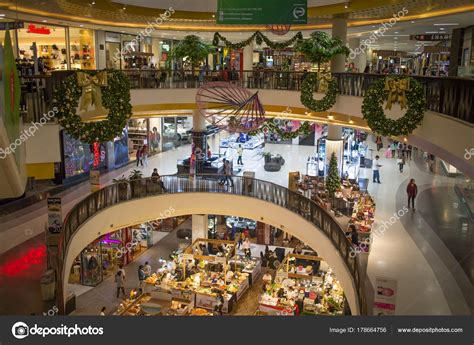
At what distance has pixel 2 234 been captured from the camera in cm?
1434

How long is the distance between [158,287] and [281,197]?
5.04 m

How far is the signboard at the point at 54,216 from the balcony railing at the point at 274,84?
2114mm

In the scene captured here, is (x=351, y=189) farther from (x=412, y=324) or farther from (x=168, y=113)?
(x=412, y=324)

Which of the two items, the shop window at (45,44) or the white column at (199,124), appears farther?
the white column at (199,124)

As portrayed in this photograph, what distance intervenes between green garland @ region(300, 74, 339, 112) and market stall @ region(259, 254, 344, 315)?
5.15 meters

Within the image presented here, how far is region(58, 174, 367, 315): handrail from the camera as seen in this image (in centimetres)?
1173

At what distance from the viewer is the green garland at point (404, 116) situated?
10.5 meters

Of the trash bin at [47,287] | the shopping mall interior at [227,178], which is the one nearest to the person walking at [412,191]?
the shopping mall interior at [227,178]

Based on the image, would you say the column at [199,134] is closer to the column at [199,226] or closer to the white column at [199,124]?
the white column at [199,124]

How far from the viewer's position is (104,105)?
1258cm

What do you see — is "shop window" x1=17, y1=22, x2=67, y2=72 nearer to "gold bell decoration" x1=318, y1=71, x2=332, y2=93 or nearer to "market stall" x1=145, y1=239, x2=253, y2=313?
"market stall" x1=145, y1=239, x2=253, y2=313

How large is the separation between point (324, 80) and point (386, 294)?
903cm

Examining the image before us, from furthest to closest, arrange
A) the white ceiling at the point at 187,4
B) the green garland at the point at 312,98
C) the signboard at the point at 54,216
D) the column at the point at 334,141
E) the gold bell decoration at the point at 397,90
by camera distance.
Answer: the column at the point at 334,141 < the white ceiling at the point at 187,4 < the green garland at the point at 312,98 < the signboard at the point at 54,216 < the gold bell decoration at the point at 397,90

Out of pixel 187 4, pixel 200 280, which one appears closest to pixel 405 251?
pixel 200 280
